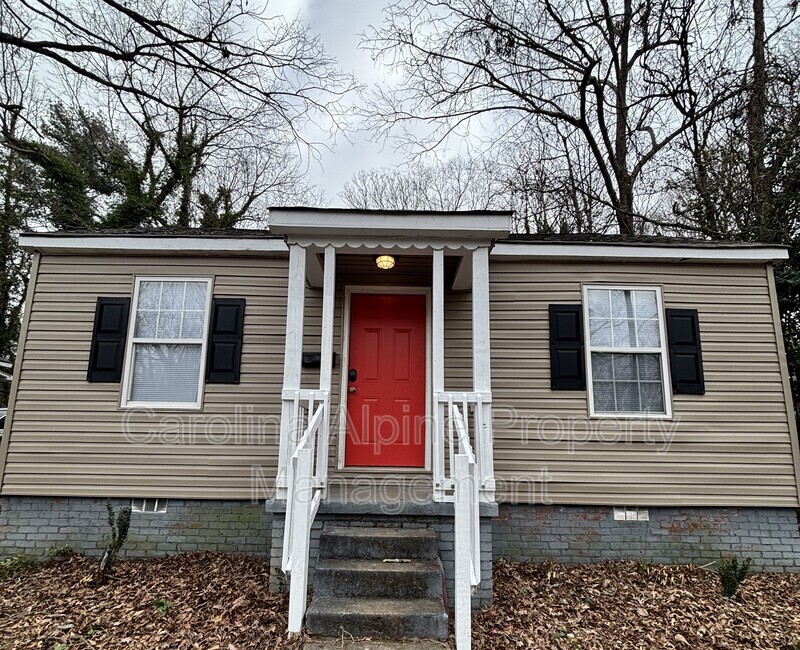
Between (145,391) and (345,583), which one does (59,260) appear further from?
(345,583)

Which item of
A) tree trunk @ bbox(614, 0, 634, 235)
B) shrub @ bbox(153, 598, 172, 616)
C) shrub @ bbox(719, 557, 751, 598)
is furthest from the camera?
tree trunk @ bbox(614, 0, 634, 235)

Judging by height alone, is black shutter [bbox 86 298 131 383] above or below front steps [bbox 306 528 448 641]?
above

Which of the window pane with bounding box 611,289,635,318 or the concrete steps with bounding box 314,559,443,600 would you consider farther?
the window pane with bounding box 611,289,635,318

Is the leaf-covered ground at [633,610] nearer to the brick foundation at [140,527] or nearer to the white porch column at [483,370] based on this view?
the white porch column at [483,370]

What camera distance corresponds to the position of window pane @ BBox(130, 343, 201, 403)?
4434 millimetres

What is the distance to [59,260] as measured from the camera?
4.64m

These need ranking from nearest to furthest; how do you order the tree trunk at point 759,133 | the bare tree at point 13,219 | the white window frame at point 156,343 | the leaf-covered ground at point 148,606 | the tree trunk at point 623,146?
the leaf-covered ground at point 148,606
the white window frame at point 156,343
the tree trunk at point 759,133
the tree trunk at point 623,146
the bare tree at point 13,219

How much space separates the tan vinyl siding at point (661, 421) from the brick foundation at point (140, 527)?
8.13ft

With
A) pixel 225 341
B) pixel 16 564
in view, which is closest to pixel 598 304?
pixel 225 341

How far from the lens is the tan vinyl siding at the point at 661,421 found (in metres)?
4.30

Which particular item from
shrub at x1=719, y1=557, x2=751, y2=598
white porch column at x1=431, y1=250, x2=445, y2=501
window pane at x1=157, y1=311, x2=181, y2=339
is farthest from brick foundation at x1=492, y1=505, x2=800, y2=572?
window pane at x1=157, y1=311, x2=181, y2=339

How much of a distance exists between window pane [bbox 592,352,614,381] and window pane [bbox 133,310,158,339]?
437cm

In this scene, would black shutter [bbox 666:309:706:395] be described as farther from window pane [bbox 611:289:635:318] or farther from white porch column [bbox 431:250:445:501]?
white porch column [bbox 431:250:445:501]

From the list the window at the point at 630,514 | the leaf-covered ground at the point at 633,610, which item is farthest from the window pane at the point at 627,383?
the leaf-covered ground at the point at 633,610
